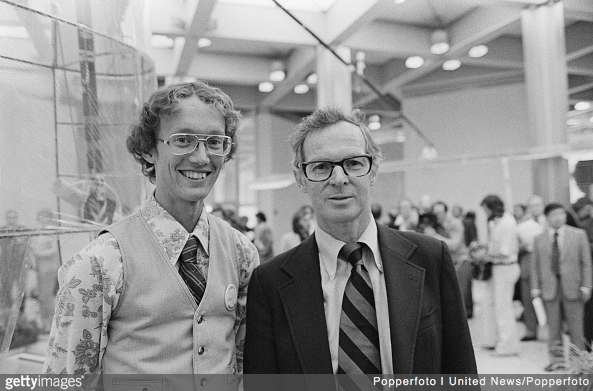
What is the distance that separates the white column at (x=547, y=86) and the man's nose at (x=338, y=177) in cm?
Result: 752

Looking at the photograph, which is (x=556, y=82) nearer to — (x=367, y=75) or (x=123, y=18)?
(x=367, y=75)

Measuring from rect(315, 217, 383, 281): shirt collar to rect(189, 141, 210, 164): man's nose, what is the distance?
0.45 m

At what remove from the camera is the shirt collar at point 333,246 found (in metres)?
1.72

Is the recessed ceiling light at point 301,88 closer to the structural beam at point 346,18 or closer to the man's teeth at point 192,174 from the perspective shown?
the structural beam at point 346,18

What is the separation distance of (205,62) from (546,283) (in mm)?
9209

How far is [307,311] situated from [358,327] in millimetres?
157

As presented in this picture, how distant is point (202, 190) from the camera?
1.57m

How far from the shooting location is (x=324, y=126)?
173cm

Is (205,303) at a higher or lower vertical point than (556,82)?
lower

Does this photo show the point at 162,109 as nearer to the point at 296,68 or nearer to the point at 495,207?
the point at 495,207

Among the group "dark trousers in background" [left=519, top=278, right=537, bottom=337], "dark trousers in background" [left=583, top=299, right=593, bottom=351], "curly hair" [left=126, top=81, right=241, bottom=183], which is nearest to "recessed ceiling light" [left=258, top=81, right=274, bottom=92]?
"dark trousers in background" [left=519, top=278, right=537, bottom=337]

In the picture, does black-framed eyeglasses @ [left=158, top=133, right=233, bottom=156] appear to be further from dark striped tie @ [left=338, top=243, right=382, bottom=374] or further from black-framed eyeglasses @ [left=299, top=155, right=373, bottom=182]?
dark striped tie @ [left=338, top=243, right=382, bottom=374]

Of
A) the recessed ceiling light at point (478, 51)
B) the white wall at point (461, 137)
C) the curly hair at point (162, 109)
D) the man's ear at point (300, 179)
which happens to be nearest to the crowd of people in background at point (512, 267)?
the man's ear at point (300, 179)

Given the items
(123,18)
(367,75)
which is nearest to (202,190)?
(123,18)
